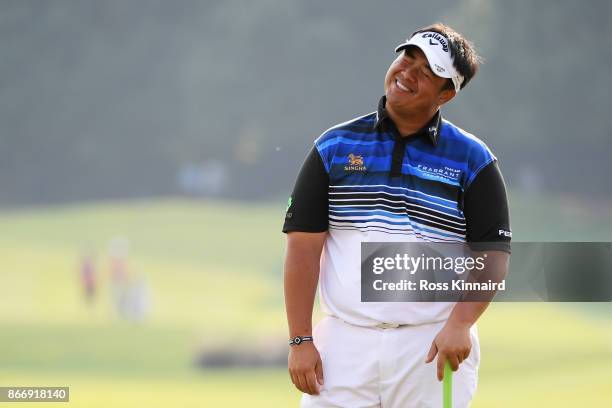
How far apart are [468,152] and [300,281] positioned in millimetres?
481

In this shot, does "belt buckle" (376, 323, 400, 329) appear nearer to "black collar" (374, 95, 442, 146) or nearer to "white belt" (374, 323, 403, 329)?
"white belt" (374, 323, 403, 329)

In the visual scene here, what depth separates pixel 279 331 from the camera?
11.7 metres

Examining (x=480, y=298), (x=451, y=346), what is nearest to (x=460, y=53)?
(x=480, y=298)

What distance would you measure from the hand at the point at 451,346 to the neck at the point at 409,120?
45 cm

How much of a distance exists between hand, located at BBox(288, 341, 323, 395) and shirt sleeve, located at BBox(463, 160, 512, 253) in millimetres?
441

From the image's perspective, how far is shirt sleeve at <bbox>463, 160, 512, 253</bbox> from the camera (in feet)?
7.80

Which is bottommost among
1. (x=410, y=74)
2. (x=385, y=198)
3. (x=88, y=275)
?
(x=385, y=198)

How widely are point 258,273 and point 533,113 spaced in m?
4.11

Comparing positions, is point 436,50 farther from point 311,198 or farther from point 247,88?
point 247,88

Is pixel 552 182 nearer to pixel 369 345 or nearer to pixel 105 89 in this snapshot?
pixel 105 89

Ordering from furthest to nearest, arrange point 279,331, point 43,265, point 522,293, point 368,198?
point 43,265 < point 279,331 < point 522,293 < point 368,198

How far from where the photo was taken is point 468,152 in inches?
94.3

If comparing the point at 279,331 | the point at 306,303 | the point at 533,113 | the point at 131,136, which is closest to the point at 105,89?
the point at 131,136

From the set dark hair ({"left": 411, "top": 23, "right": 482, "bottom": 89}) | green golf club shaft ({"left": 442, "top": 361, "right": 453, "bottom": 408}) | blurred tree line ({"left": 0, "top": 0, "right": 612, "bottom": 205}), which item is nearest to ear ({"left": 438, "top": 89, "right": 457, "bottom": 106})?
dark hair ({"left": 411, "top": 23, "right": 482, "bottom": 89})
